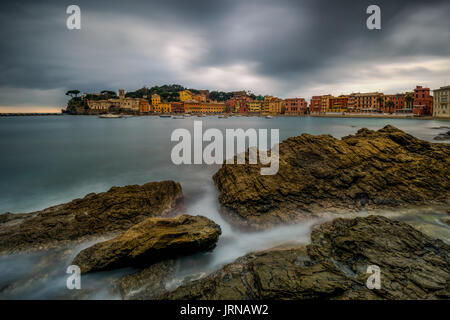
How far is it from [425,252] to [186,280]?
447 centimetres

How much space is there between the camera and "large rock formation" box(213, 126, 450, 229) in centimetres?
623

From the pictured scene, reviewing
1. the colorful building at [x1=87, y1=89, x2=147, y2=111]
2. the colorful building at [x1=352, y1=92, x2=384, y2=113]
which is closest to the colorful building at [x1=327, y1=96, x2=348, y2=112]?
the colorful building at [x1=352, y1=92, x2=384, y2=113]

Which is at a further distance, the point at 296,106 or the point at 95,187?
the point at 296,106

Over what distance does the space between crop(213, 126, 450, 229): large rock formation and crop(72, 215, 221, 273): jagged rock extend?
1675mm

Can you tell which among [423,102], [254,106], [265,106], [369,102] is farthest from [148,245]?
[254,106]

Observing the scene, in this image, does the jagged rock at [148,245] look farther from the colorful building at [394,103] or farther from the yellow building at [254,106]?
the yellow building at [254,106]

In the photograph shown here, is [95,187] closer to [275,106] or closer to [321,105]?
[321,105]

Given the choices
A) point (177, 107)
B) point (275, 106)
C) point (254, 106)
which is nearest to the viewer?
point (275, 106)

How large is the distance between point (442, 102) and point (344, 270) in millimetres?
76841

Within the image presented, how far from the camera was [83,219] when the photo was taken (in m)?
5.32

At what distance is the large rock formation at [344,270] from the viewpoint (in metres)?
3.21

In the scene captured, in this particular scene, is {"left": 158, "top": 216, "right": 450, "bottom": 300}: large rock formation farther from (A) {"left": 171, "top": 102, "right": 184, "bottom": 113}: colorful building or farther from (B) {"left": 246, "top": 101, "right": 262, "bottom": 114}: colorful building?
(B) {"left": 246, "top": 101, "right": 262, "bottom": 114}: colorful building

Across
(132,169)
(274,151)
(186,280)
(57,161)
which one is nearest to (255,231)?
(186,280)

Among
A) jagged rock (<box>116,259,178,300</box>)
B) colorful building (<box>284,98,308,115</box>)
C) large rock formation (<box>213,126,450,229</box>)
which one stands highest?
colorful building (<box>284,98,308,115</box>)
